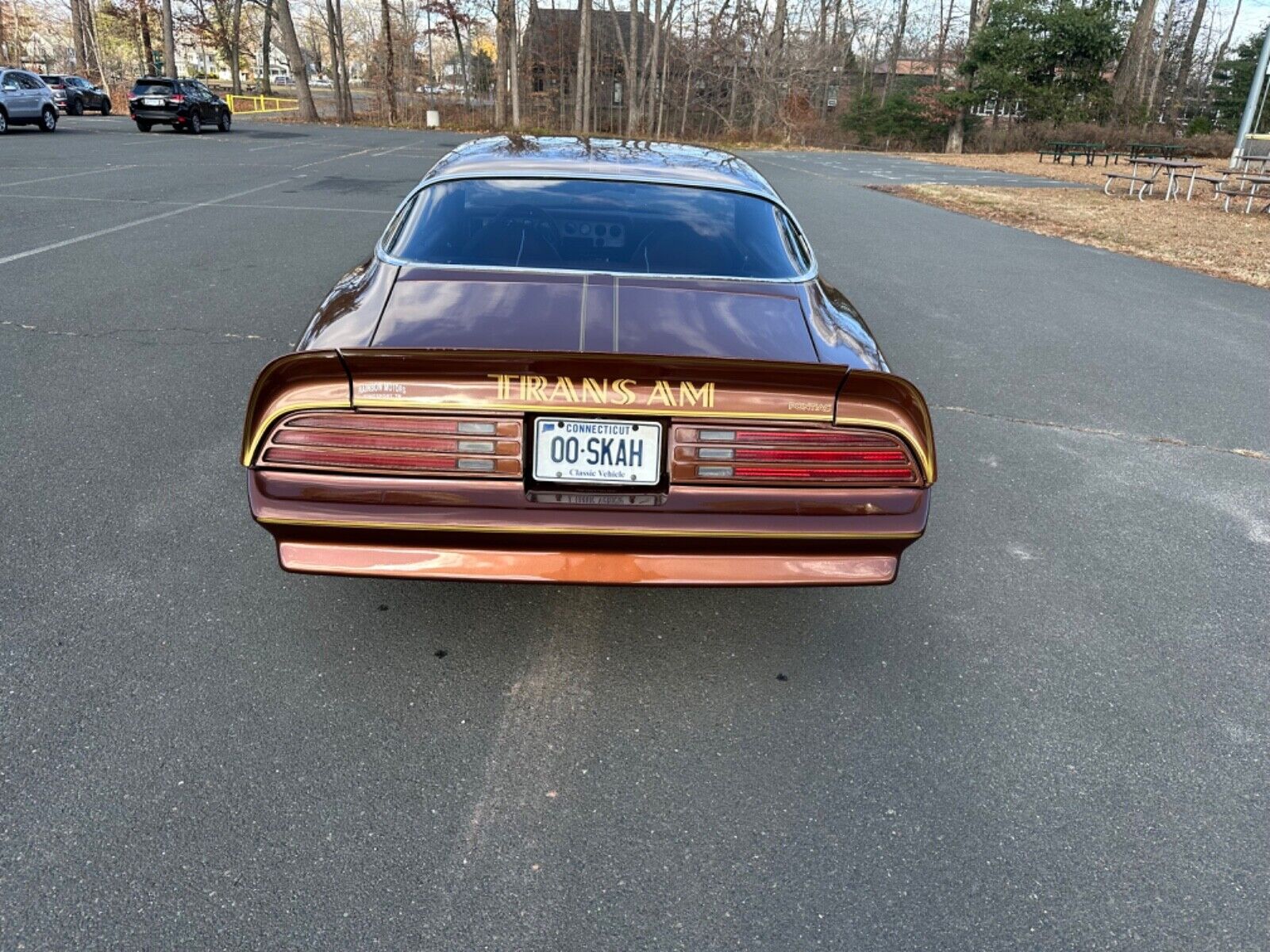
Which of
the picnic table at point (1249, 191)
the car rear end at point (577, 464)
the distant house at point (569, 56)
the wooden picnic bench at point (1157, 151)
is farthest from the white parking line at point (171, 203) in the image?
the distant house at point (569, 56)

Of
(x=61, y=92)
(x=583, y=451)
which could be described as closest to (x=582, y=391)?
(x=583, y=451)

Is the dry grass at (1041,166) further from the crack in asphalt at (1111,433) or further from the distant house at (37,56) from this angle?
the distant house at (37,56)

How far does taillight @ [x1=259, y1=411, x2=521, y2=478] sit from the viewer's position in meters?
2.41

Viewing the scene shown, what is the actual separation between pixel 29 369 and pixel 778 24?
44.4 m

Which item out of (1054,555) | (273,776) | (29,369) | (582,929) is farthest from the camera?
(29,369)

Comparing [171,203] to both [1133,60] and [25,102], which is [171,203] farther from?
[1133,60]

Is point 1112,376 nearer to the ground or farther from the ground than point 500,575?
nearer to the ground

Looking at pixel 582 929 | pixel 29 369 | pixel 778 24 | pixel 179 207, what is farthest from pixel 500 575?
pixel 778 24

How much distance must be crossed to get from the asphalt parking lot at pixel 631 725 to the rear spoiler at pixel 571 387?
86cm

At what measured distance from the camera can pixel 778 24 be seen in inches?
1681

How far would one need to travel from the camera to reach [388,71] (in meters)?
43.9

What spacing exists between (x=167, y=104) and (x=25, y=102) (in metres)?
4.26

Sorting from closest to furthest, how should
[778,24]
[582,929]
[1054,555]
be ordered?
[582,929], [1054,555], [778,24]

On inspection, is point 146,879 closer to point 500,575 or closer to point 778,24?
point 500,575
